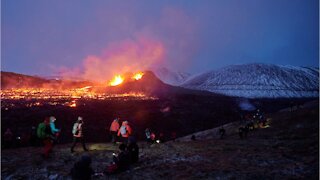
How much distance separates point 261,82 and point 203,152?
160927mm

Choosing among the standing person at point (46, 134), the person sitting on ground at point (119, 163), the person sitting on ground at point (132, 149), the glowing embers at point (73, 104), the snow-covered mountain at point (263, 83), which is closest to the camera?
the person sitting on ground at point (119, 163)

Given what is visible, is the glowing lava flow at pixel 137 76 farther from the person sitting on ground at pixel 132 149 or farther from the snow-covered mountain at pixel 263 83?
the person sitting on ground at pixel 132 149

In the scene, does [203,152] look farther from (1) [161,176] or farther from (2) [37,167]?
(2) [37,167]

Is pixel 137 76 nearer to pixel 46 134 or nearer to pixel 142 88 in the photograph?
pixel 142 88

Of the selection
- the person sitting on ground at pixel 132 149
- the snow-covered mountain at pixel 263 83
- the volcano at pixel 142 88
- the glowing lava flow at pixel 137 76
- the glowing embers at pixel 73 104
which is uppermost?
the snow-covered mountain at pixel 263 83

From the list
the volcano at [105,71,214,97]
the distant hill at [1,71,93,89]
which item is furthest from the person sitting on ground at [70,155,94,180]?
the distant hill at [1,71,93,89]

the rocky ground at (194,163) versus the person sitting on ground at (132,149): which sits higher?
the person sitting on ground at (132,149)

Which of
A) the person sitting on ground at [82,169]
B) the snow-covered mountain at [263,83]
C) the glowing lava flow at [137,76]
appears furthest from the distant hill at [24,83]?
the person sitting on ground at [82,169]

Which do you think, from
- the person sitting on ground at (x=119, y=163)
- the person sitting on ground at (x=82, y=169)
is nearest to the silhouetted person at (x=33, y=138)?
the person sitting on ground at (x=119, y=163)

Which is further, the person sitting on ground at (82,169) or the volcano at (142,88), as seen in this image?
the volcano at (142,88)

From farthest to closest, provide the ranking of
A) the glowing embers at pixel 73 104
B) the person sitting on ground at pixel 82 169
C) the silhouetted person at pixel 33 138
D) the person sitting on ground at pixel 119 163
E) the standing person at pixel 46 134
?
the glowing embers at pixel 73 104 < the silhouetted person at pixel 33 138 < the standing person at pixel 46 134 < the person sitting on ground at pixel 119 163 < the person sitting on ground at pixel 82 169

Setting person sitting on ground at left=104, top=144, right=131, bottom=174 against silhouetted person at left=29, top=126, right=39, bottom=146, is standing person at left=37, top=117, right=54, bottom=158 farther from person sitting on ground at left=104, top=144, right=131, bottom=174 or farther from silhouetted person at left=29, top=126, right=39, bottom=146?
silhouetted person at left=29, top=126, right=39, bottom=146

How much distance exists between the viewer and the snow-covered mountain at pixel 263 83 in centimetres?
16400

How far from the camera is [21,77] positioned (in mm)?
119875
